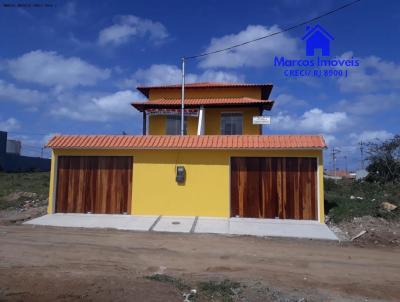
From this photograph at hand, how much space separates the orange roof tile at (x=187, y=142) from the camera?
520 inches

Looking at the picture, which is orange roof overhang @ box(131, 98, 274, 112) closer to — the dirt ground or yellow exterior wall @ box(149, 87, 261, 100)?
yellow exterior wall @ box(149, 87, 261, 100)

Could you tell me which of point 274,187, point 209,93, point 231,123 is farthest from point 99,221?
point 209,93

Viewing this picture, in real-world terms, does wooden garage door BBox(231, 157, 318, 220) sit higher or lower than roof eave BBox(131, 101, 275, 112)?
lower

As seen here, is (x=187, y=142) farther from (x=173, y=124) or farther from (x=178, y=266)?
(x=173, y=124)

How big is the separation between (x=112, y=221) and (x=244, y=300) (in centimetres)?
Result: 798

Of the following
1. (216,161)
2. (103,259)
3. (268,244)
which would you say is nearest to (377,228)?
(268,244)

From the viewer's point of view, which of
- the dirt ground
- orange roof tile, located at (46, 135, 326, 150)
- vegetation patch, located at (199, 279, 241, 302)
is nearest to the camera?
vegetation patch, located at (199, 279, 241, 302)

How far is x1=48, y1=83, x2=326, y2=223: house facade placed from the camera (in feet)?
43.1

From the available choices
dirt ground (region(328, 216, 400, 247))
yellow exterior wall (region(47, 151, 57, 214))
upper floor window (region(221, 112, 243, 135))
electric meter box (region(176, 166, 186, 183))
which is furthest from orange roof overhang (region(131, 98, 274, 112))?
dirt ground (region(328, 216, 400, 247))

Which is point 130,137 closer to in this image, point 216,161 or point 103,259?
point 216,161

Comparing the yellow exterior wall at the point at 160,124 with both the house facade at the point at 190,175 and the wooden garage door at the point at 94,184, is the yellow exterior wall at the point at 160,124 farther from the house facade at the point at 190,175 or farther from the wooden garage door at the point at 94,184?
the wooden garage door at the point at 94,184

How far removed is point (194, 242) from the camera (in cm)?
1002

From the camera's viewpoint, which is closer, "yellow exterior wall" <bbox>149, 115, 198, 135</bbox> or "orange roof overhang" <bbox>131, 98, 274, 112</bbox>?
"orange roof overhang" <bbox>131, 98, 274, 112</bbox>

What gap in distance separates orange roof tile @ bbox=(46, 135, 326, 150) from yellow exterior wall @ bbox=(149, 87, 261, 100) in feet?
33.3
